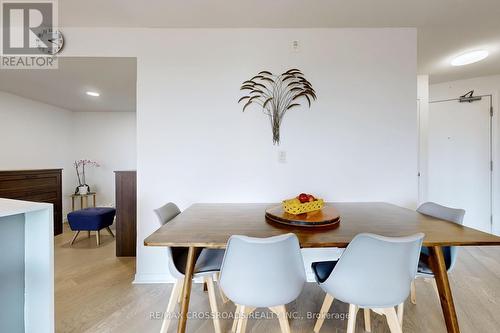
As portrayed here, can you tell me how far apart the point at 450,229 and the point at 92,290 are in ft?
9.00

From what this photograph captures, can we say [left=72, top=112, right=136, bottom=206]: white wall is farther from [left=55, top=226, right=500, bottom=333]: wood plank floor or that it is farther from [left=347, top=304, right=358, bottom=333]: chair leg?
[left=347, top=304, right=358, bottom=333]: chair leg

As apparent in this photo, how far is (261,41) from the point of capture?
2.21 metres

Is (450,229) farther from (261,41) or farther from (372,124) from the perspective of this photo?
(261,41)

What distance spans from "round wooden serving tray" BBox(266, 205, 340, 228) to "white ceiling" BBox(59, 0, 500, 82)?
166cm

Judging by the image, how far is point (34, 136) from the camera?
3939 millimetres

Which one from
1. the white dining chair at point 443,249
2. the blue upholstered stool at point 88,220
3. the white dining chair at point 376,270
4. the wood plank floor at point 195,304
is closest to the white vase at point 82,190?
the blue upholstered stool at point 88,220

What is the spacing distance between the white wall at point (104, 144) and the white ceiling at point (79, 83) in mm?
415

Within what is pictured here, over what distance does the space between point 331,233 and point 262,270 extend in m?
0.45

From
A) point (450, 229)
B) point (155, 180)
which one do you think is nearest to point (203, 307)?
point (155, 180)

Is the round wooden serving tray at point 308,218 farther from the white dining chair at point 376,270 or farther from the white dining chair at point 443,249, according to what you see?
the white dining chair at point 443,249

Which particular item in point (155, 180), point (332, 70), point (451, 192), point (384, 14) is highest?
point (384, 14)

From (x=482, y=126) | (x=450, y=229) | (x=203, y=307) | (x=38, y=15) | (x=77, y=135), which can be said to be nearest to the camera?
(x=450, y=229)

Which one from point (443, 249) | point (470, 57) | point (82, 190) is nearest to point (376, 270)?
point (443, 249)

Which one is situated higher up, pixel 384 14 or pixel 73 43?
pixel 384 14
